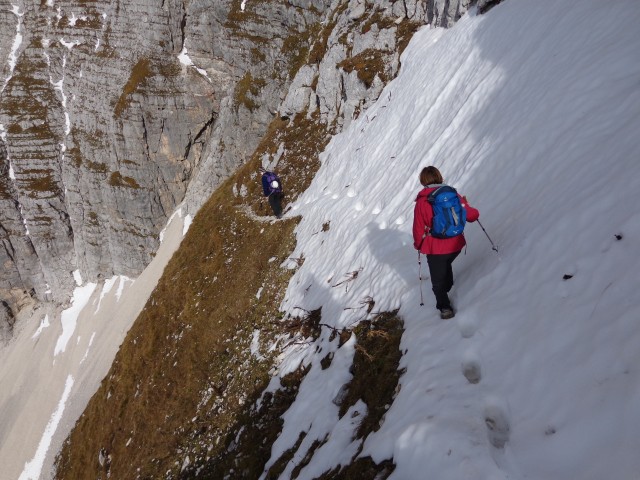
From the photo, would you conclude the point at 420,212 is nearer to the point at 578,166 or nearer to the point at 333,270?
the point at 578,166

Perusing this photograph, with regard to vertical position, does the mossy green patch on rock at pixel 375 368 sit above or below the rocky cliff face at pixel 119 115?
→ above

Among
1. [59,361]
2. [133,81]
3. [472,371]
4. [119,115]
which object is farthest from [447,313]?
[133,81]

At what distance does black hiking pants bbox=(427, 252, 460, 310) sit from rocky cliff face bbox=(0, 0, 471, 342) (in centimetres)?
4697

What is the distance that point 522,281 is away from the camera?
5277 millimetres

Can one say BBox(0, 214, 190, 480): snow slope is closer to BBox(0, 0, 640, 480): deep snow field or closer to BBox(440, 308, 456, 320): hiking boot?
BBox(0, 0, 640, 480): deep snow field

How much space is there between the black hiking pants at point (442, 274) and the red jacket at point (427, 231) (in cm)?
11

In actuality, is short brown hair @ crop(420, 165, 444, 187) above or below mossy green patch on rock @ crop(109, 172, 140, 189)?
above

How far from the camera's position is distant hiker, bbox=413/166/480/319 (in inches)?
216

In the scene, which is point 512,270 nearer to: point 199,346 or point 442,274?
point 442,274

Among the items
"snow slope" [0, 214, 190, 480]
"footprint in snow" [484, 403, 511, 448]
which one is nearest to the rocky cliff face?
"snow slope" [0, 214, 190, 480]

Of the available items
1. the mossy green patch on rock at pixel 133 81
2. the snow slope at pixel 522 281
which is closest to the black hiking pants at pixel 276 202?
the snow slope at pixel 522 281

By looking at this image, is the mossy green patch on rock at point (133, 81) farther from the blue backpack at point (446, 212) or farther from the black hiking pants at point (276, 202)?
the blue backpack at point (446, 212)

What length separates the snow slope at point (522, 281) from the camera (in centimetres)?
347

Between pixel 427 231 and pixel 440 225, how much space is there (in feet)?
0.97
